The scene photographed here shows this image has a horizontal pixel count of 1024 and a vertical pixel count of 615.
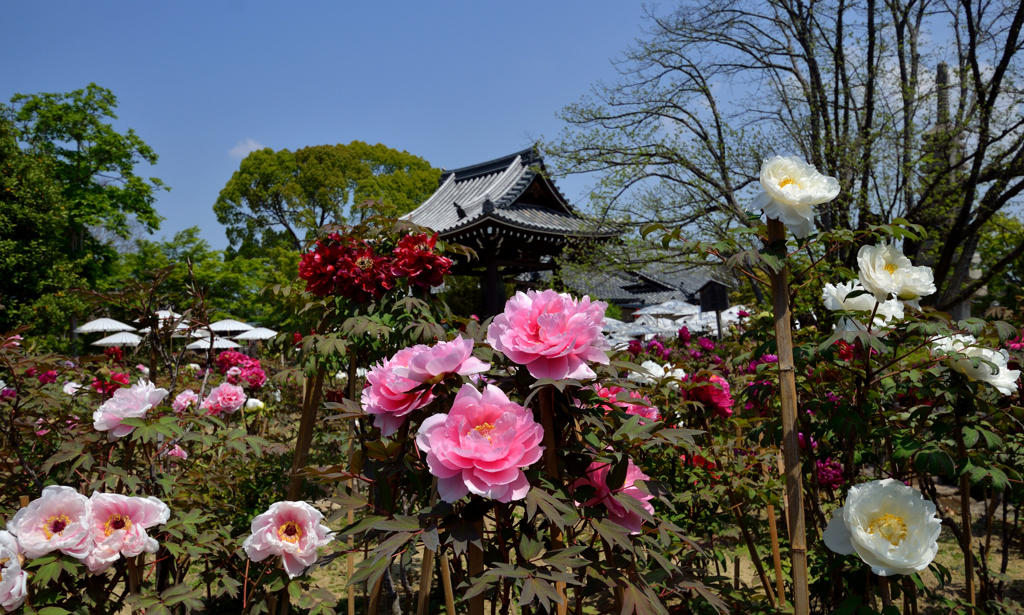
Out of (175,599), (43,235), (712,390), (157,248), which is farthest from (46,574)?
Result: (157,248)

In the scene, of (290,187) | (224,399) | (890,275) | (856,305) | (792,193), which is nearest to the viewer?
(792,193)

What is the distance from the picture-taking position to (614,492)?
0.89 metres

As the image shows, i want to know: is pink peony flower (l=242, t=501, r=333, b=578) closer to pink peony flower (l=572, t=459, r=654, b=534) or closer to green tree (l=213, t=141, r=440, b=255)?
pink peony flower (l=572, t=459, r=654, b=534)

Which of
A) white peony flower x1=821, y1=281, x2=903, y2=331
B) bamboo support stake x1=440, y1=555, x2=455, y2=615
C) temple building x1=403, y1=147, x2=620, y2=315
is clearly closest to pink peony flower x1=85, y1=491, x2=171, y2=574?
bamboo support stake x1=440, y1=555, x2=455, y2=615

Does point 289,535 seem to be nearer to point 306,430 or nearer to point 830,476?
point 306,430

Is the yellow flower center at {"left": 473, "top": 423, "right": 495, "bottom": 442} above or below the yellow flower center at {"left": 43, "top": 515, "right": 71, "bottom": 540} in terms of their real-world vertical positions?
above

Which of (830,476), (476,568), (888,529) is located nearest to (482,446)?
(476,568)

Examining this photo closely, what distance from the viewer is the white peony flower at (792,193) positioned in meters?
1.11

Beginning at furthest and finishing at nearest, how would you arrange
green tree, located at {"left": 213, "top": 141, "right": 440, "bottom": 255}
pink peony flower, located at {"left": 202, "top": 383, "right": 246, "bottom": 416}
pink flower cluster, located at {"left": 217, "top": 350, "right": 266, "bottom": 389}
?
green tree, located at {"left": 213, "top": 141, "right": 440, "bottom": 255} < pink flower cluster, located at {"left": 217, "top": 350, "right": 266, "bottom": 389} < pink peony flower, located at {"left": 202, "top": 383, "right": 246, "bottom": 416}

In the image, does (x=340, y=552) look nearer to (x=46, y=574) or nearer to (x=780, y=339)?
(x=46, y=574)

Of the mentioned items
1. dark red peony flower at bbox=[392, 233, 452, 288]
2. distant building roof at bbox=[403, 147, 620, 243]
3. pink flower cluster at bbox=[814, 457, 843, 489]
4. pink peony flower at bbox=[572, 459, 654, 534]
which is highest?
distant building roof at bbox=[403, 147, 620, 243]

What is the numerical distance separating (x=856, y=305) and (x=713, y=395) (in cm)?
54

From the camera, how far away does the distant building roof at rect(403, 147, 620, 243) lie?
10523 mm

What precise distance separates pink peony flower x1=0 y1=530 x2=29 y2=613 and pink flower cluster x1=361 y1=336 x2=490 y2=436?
84 centimetres
